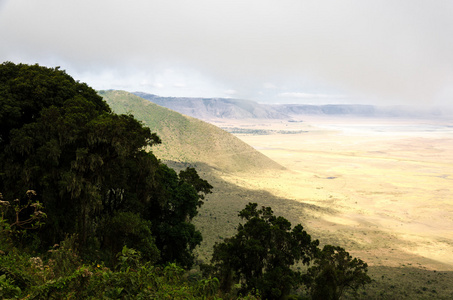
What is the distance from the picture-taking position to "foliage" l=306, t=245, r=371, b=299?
56.8 feet

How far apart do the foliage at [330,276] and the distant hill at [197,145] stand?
55514 mm

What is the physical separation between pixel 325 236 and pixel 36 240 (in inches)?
1250

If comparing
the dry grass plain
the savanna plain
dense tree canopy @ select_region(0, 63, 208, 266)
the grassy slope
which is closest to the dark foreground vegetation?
dense tree canopy @ select_region(0, 63, 208, 266)

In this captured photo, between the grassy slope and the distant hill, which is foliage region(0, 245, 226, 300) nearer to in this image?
the grassy slope

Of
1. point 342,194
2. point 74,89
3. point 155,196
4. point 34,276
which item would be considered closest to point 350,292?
point 155,196

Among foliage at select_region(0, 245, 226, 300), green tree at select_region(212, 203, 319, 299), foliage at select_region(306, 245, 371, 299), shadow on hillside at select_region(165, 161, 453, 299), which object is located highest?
foliage at select_region(0, 245, 226, 300)

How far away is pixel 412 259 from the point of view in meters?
30.6

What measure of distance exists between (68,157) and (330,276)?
16013 millimetres

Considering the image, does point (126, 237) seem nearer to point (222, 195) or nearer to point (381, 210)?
point (222, 195)

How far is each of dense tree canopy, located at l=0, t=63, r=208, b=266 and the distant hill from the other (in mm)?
53961

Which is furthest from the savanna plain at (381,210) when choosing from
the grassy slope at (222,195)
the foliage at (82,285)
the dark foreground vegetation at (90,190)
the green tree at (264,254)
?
the foliage at (82,285)

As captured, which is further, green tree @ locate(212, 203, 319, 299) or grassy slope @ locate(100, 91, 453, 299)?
grassy slope @ locate(100, 91, 453, 299)

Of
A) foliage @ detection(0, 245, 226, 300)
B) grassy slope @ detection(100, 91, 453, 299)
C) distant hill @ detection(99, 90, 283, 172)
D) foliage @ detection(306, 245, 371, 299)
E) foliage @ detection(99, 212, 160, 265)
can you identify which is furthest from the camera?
distant hill @ detection(99, 90, 283, 172)

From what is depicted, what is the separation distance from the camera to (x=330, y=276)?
17.5 m
